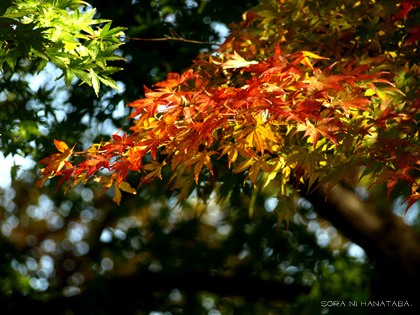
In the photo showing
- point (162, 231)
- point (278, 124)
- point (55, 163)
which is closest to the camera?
point (278, 124)

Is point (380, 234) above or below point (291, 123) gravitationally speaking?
above

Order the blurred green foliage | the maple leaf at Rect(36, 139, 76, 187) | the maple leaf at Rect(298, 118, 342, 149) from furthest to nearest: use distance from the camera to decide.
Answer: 1. the blurred green foliage
2. the maple leaf at Rect(36, 139, 76, 187)
3. the maple leaf at Rect(298, 118, 342, 149)

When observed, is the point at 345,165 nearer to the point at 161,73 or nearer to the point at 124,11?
the point at 161,73

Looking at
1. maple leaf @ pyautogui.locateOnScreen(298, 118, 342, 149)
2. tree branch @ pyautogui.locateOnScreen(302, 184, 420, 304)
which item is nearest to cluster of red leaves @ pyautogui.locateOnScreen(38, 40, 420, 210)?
maple leaf @ pyautogui.locateOnScreen(298, 118, 342, 149)

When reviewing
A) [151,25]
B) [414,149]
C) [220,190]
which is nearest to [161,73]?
[151,25]

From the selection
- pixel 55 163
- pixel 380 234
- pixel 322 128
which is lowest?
pixel 55 163

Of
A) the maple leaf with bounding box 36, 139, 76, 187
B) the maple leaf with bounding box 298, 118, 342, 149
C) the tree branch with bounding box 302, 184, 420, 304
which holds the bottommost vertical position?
the maple leaf with bounding box 36, 139, 76, 187

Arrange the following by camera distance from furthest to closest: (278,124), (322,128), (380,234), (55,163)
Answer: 1. (380,234)
2. (55,163)
3. (278,124)
4. (322,128)

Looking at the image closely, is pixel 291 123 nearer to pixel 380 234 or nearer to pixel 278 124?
pixel 278 124

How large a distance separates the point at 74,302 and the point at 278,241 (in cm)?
A: 201

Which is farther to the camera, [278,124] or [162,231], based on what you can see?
[162,231]

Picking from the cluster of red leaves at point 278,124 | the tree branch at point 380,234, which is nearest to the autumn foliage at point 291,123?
the cluster of red leaves at point 278,124

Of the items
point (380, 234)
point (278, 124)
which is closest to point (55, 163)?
point (278, 124)

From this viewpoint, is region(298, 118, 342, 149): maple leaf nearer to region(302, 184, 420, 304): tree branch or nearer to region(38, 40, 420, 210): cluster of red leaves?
region(38, 40, 420, 210): cluster of red leaves
